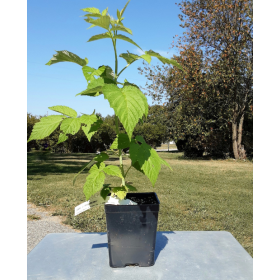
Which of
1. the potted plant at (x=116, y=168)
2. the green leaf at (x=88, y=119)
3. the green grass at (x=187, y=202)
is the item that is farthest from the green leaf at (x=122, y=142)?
the green grass at (x=187, y=202)

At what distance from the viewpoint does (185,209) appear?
3.84m

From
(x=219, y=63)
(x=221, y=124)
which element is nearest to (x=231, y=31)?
(x=219, y=63)

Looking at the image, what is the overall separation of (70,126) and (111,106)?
0.20 metres

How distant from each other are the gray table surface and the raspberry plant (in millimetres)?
301

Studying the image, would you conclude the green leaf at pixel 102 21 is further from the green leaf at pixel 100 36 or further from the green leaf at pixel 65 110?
the green leaf at pixel 65 110

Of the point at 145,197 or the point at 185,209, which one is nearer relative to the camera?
the point at 145,197

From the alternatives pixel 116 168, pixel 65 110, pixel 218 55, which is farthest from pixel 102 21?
pixel 218 55

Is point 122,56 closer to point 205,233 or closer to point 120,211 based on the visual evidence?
point 120,211

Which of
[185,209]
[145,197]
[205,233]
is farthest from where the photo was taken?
[185,209]

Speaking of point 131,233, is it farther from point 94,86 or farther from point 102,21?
point 102,21

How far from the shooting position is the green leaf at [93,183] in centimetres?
99

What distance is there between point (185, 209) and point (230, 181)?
9.17 ft

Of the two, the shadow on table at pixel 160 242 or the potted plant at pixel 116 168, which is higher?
the potted plant at pixel 116 168

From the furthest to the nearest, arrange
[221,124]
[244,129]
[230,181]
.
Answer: [244,129] → [221,124] → [230,181]
